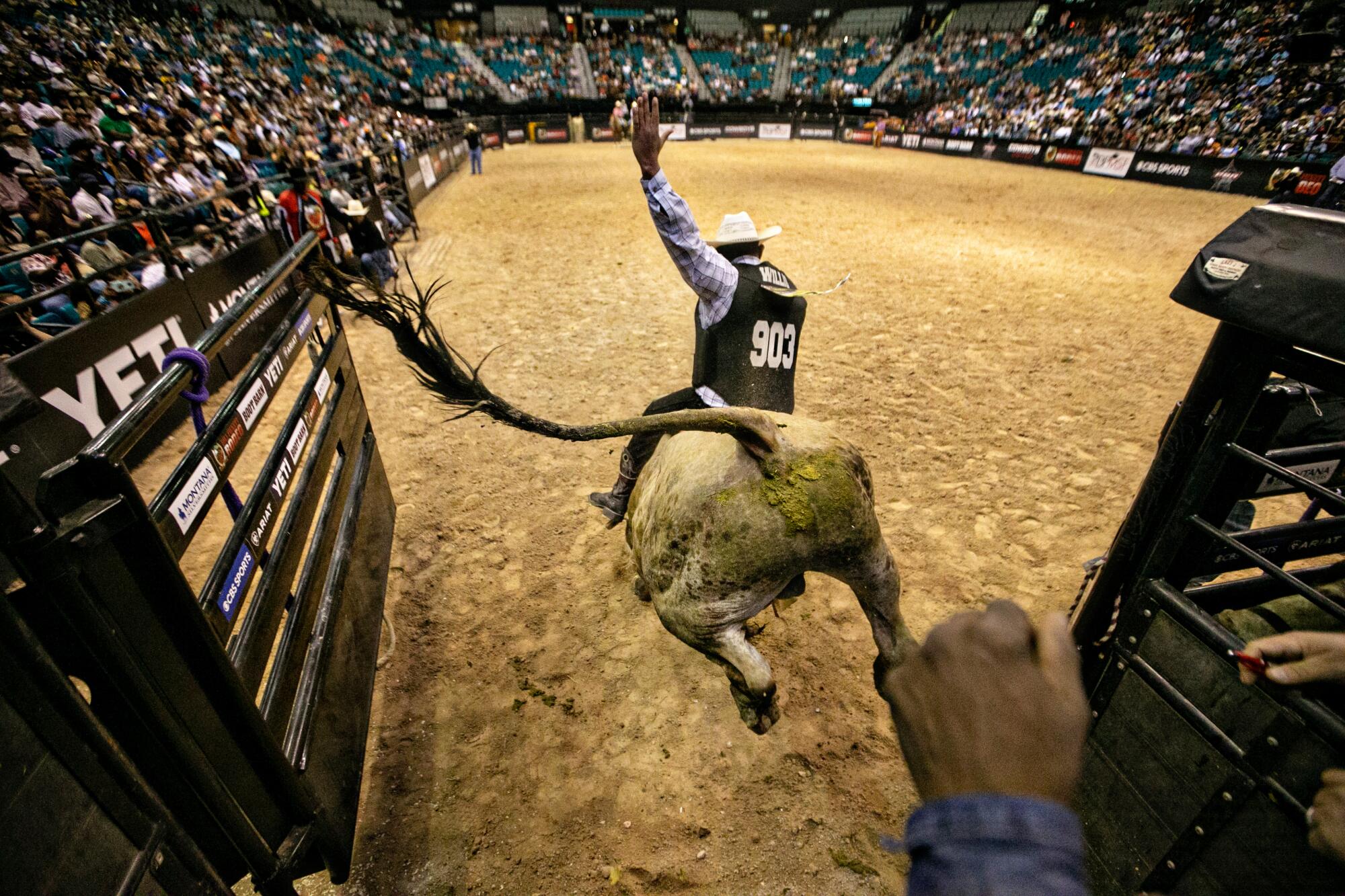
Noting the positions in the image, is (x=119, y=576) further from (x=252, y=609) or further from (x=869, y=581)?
(x=869, y=581)

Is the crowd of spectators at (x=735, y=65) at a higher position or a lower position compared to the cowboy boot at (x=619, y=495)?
higher

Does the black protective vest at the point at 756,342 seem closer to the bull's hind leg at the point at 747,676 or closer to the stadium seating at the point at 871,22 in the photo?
the bull's hind leg at the point at 747,676

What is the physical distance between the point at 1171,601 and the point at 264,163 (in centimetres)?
1460

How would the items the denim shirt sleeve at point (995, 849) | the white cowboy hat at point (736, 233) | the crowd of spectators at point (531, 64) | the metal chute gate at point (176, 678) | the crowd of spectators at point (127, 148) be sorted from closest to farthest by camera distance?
the denim shirt sleeve at point (995, 849), the metal chute gate at point (176, 678), the white cowboy hat at point (736, 233), the crowd of spectators at point (127, 148), the crowd of spectators at point (531, 64)

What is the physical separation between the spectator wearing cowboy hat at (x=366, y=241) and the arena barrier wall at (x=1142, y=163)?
17.2 metres

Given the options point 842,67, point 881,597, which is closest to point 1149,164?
point 881,597

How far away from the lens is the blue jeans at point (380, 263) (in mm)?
8648

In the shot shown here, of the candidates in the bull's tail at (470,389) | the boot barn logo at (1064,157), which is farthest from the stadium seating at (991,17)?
the bull's tail at (470,389)

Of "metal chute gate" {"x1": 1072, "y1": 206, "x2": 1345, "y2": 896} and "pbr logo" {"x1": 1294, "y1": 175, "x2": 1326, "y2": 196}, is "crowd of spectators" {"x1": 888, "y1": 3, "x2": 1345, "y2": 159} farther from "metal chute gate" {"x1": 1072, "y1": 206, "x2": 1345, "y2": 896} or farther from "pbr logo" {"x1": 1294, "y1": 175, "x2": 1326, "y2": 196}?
"metal chute gate" {"x1": 1072, "y1": 206, "x2": 1345, "y2": 896}

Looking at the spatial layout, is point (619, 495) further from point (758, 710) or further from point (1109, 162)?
point (1109, 162)

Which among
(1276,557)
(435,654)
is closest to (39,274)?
(435,654)

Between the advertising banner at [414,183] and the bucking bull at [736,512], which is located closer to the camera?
the bucking bull at [736,512]

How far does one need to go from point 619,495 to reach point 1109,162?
23.5 metres

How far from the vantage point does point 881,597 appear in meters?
2.61
